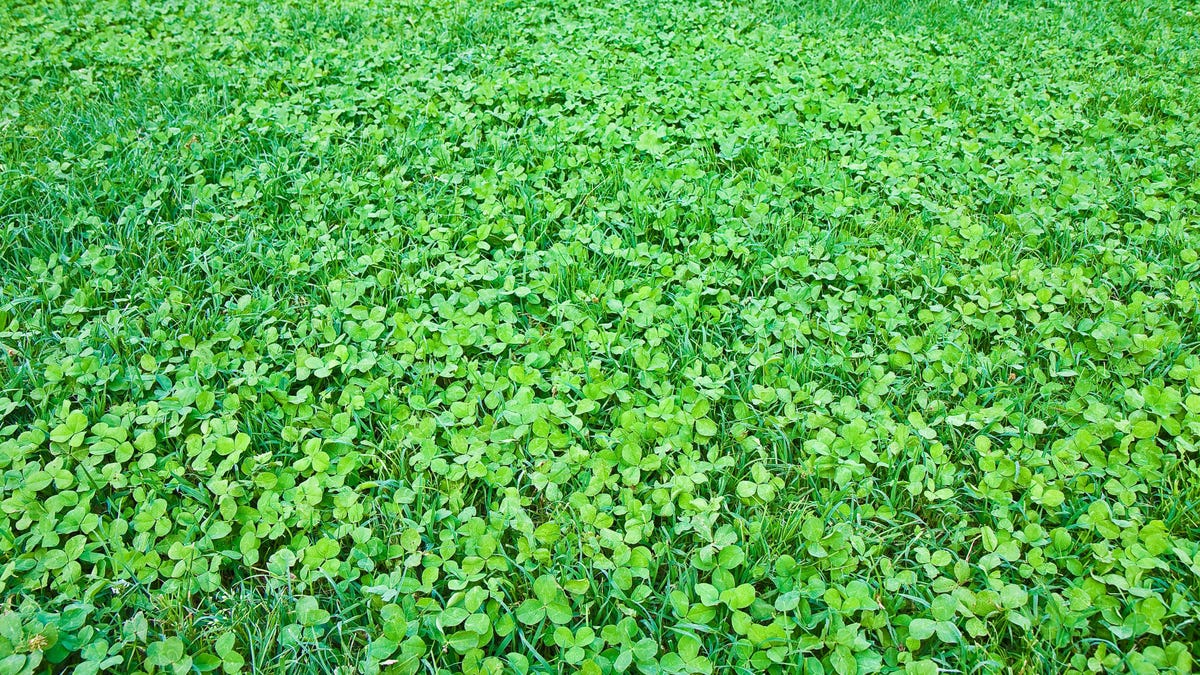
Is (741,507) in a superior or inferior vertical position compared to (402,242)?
inferior

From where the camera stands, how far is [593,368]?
2453 millimetres

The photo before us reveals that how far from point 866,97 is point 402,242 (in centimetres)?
281

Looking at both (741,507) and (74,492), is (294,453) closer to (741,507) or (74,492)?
(74,492)

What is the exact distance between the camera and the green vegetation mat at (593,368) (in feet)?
5.91

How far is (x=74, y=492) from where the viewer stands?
6.68 ft

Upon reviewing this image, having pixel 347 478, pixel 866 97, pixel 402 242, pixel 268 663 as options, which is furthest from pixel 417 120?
pixel 268 663

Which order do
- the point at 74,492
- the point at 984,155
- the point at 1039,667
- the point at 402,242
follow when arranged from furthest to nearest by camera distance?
the point at 984,155 → the point at 402,242 → the point at 74,492 → the point at 1039,667

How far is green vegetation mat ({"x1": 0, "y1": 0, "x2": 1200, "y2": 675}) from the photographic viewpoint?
180 centimetres

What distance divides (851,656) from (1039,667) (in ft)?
1.44

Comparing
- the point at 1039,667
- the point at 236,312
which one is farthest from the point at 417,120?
the point at 1039,667

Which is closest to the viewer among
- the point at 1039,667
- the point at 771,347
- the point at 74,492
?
the point at 1039,667

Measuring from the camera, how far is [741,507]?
2082 mm

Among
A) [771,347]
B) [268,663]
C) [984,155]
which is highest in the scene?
[984,155]

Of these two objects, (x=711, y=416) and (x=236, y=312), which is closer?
(x=711, y=416)
